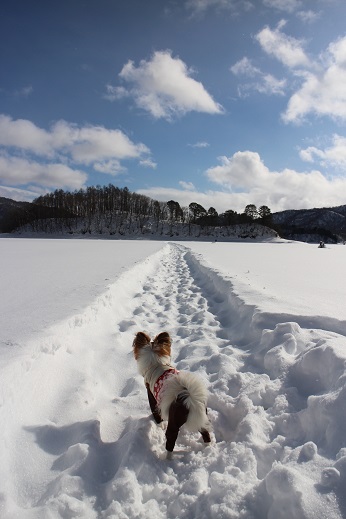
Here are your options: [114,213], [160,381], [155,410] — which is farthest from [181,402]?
[114,213]

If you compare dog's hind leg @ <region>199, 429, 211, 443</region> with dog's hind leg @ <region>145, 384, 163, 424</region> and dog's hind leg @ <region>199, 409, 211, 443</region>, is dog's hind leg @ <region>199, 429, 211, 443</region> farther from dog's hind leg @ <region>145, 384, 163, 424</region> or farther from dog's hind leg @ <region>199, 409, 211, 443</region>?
dog's hind leg @ <region>145, 384, 163, 424</region>

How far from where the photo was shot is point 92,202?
329 ft

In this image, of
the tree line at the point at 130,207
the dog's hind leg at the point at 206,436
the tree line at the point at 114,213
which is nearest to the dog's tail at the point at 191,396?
the dog's hind leg at the point at 206,436

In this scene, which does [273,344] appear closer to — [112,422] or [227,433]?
[227,433]

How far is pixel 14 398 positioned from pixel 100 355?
1670mm

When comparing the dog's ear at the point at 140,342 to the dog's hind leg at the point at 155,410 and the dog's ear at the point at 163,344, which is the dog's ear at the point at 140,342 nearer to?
the dog's ear at the point at 163,344

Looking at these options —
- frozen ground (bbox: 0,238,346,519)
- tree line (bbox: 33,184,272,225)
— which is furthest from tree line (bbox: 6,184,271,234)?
frozen ground (bbox: 0,238,346,519)

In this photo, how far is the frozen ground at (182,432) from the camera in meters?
1.91

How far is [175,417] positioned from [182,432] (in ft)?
1.87

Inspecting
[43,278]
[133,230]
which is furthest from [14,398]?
[133,230]

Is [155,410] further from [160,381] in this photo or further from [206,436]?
[206,436]

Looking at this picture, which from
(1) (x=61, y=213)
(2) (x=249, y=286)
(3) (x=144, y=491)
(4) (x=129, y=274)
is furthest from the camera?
(1) (x=61, y=213)

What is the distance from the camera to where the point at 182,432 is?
110 inches

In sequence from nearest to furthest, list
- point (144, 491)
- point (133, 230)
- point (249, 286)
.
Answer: point (144, 491), point (249, 286), point (133, 230)
